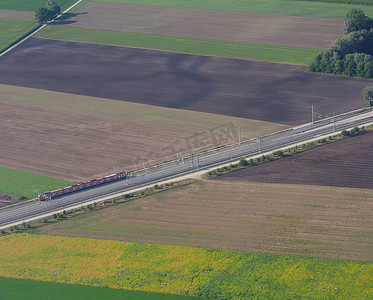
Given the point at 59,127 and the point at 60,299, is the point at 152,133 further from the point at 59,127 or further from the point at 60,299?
the point at 60,299

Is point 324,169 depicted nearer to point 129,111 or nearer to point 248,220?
point 248,220

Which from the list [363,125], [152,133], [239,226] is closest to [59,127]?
[152,133]

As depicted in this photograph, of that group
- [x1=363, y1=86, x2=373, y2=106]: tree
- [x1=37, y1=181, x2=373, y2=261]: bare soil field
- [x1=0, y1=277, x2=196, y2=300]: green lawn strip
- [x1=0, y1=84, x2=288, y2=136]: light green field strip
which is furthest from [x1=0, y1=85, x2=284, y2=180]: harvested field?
[x1=0, y1=277, x2=196, y2=300]: green lawn strip

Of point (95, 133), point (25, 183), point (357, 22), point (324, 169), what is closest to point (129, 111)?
point (95, 133)

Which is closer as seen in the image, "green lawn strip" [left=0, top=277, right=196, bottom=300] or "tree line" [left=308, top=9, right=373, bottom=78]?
"green lawn strip" [left=0, top=277, right=196, bottom=300]

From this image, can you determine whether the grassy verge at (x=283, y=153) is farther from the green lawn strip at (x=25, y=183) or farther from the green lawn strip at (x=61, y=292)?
the green lawn strip at (x=61, y=292)

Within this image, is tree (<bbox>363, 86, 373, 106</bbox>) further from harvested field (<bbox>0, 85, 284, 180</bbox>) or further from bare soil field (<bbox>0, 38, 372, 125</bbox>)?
harvested field (<bbox>0, 85, 284, 180</bbox>)
